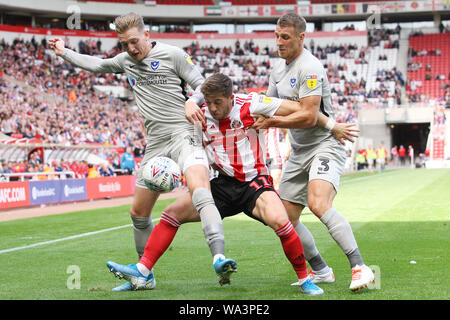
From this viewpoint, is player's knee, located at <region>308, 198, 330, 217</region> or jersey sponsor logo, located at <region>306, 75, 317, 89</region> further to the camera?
jersey sponsor logo, located at <region>306, 75, 317, 89</region>

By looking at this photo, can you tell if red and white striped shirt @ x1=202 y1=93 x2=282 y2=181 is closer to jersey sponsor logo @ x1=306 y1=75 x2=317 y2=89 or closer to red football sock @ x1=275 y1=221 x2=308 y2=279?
jersey sponsor logo @ x1=306 y1=75 x2=317 y2=89

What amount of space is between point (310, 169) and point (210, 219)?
4.15 feet

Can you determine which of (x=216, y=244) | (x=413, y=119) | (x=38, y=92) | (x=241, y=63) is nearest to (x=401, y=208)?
(x=216, y=244)

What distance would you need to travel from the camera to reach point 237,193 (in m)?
5.35

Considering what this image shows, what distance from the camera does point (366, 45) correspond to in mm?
54938

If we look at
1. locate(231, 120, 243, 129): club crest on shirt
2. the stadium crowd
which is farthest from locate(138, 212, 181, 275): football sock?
the stadium crowd

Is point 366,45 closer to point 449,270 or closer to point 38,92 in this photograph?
point 38,92

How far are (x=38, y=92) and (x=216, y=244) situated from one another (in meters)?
35.9

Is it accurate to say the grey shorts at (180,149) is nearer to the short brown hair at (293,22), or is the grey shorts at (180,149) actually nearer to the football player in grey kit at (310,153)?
the football player in grey kit at (310,153)

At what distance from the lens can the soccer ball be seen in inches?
209

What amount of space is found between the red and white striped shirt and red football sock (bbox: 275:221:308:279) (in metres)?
0.59

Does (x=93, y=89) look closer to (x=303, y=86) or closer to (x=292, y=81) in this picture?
(x=292, y=81)

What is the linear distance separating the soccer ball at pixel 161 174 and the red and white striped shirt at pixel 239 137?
0.40 metres

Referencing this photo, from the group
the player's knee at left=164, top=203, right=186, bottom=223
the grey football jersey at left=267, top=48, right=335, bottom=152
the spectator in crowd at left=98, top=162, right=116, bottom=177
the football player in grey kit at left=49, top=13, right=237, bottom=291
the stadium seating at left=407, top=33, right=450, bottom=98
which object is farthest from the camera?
the stadium seating at left=407, top=33, right=450, bottom=98
